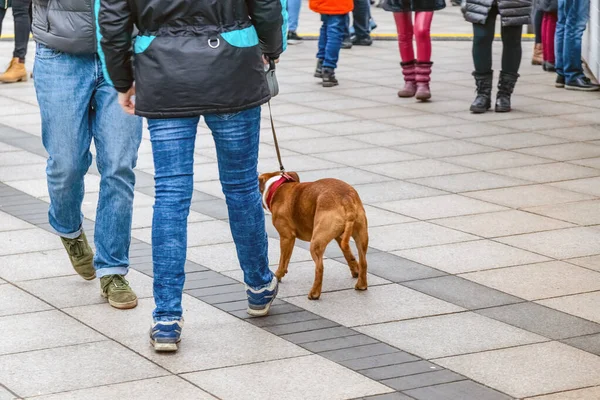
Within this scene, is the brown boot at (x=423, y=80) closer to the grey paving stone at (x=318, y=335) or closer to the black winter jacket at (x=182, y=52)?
the grey paving stone at (x=318, y=335)

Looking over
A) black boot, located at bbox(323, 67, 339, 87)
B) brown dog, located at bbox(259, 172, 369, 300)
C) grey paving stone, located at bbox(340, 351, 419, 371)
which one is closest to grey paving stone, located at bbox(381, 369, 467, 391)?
grey paving stone, located at bbox(340, 351, 419, 371)

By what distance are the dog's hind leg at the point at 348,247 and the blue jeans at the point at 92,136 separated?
1019 millimetres

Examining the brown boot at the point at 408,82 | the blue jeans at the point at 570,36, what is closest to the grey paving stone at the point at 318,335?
the brown boot at the point at 408,82

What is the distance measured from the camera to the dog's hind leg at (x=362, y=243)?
5566 mm

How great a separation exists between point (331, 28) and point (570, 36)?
2.48m

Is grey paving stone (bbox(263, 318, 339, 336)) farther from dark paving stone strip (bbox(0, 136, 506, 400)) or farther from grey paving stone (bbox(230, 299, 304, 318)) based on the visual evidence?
grey paving stone (bbox(230, 299, 304, 318))

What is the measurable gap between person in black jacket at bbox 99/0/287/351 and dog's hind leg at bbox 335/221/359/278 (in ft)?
1.98

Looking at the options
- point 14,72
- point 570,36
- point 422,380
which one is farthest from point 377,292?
point 14,72

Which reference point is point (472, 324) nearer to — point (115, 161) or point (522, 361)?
point (522, 361)

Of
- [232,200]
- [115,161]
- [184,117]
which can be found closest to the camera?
[184,117]

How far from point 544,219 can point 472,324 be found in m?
2.09

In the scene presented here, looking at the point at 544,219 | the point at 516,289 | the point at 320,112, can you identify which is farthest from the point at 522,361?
the point at 320,112

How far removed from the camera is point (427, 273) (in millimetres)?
6031

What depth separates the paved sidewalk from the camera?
4555mm
